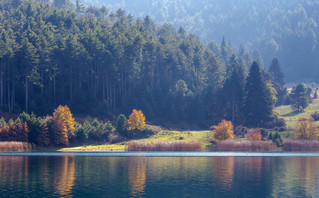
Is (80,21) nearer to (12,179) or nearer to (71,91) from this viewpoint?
(71,91)

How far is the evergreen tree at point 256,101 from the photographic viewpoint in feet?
499

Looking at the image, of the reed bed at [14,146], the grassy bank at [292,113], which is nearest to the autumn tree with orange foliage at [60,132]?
the reed bed at [14,146]

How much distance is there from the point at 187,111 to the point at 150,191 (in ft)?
385

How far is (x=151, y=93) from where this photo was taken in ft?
544

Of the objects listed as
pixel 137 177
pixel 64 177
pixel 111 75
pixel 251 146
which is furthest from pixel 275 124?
pixel 64 177

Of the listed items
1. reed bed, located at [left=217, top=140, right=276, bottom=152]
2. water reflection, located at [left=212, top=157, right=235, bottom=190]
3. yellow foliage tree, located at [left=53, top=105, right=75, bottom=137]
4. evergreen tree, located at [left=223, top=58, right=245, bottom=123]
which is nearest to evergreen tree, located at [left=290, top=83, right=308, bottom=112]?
evergreen tree, located at [left=223, top=58, right=245, bottom=123]

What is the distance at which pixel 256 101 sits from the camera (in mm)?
155250

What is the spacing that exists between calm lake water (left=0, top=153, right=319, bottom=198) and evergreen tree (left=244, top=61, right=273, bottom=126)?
7369 cm

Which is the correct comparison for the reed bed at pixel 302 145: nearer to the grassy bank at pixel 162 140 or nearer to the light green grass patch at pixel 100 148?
the grassy bank at pixel 162 140

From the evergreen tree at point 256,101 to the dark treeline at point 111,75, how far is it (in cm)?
43

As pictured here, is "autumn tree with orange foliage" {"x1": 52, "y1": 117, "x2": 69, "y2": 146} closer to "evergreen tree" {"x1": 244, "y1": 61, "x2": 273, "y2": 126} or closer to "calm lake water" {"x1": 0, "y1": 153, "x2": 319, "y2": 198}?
"calm lake water" {"x1": 0, "y1": 153, "x2": 319, "y2": 198}

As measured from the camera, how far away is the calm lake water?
47906mm

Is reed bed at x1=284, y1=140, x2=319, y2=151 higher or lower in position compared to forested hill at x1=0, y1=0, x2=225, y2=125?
lower

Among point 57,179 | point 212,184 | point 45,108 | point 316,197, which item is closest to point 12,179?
point 57,179
